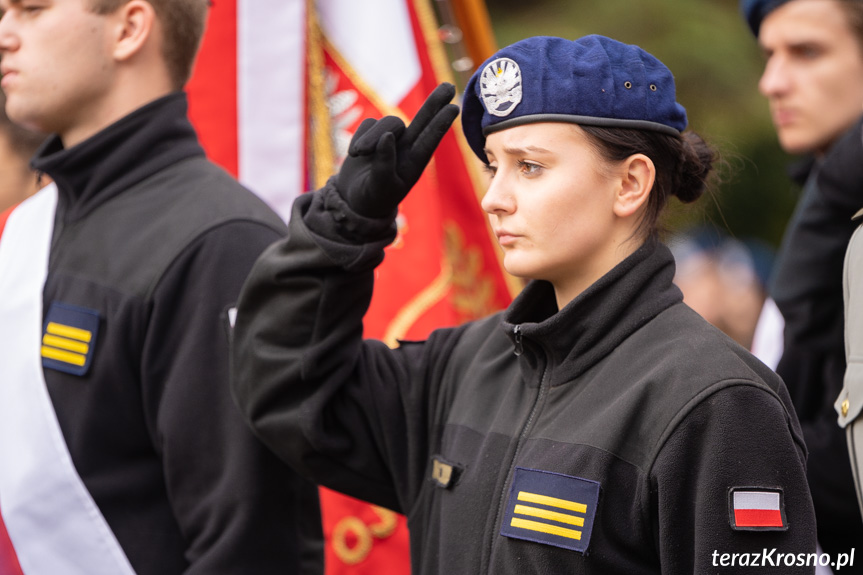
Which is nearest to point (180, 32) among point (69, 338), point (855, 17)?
point (69, 338)

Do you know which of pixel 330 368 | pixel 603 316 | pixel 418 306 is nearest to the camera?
pixel 603 316

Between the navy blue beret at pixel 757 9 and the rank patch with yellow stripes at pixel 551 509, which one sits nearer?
the rank patch with yellow stripes at pixel 551 509

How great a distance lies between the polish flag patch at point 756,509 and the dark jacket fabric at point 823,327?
1.18 metres

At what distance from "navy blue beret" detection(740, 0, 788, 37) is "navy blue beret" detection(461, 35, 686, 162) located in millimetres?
1619

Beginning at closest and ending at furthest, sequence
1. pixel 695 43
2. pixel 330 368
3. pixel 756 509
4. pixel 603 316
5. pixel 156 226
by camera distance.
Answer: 1. pixel 756 509
2. pixel 603 316
3. pixel 330 368
4. pixel 156 226
5. pixel 695 43

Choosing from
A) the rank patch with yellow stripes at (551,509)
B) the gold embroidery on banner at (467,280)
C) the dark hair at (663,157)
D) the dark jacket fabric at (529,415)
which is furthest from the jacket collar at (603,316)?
the gold embroidery on banner at (467,280)

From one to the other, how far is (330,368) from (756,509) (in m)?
0.93

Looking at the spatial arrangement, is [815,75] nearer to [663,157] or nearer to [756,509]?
[663,157]

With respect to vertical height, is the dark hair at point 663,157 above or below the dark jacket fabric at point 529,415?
above

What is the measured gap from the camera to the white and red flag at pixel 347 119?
3418mm

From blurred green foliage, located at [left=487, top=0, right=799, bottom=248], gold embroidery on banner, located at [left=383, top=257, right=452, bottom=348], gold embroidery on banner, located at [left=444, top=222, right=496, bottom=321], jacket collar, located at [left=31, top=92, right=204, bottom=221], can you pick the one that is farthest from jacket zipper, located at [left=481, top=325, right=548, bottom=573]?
blurred green foliage, located at [left=487, top=0, right=799, bottom=248]

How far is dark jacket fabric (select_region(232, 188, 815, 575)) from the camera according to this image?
5.55ft

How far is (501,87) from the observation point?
77.2 inches

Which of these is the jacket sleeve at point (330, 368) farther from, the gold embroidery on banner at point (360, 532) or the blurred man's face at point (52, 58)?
the gold embroidery on banner at point (360, 532)
